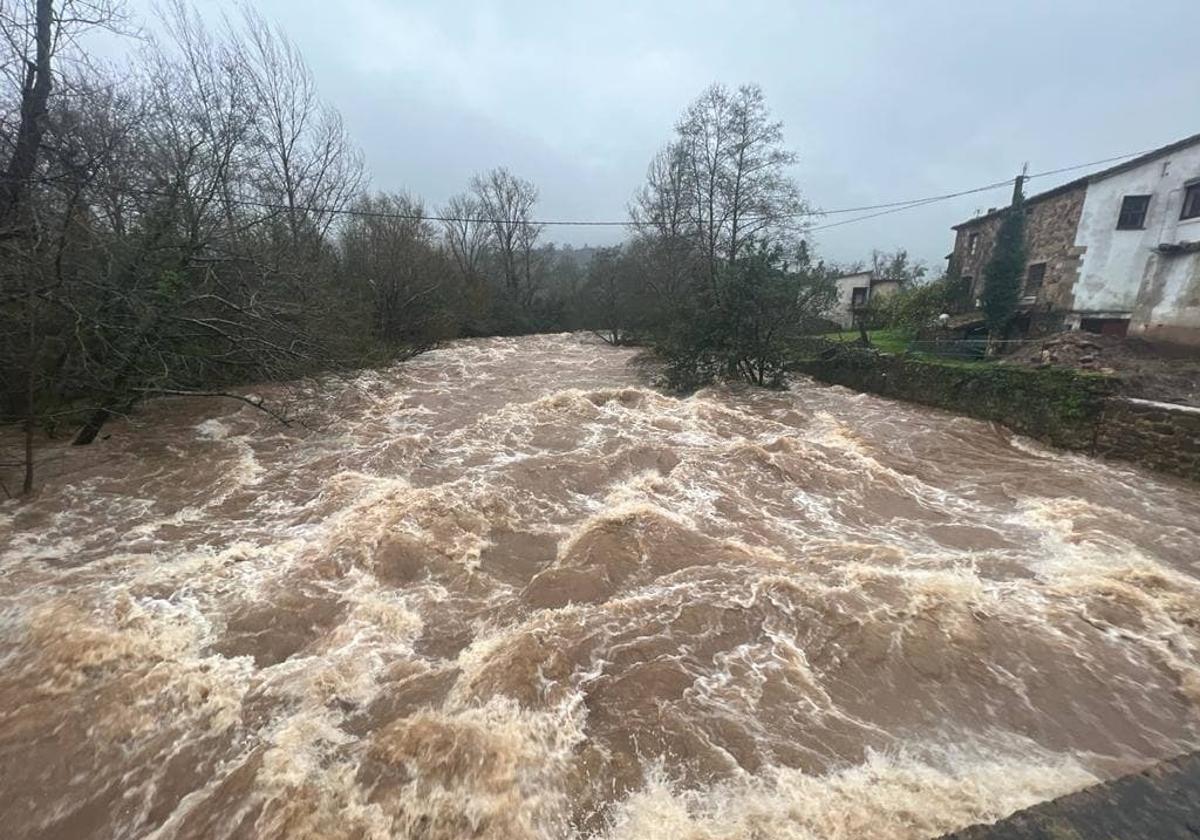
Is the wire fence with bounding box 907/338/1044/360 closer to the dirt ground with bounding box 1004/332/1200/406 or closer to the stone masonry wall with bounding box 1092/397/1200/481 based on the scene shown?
the dirt ground with bounding box 1004/332/1200/406

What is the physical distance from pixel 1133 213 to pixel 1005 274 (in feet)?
12.5

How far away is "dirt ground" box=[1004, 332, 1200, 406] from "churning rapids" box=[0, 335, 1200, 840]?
309 cm

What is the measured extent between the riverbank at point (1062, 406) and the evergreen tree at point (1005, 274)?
969 centimetres

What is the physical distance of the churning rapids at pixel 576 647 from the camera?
10.4ft

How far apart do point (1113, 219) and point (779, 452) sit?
60.9ft

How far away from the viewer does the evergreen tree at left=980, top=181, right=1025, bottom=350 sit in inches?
827

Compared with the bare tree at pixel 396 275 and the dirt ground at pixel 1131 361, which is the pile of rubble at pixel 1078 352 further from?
the bare tree at pixel 396 275

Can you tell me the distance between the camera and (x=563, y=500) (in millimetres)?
7477

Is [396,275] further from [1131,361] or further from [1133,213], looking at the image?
[1133,213]

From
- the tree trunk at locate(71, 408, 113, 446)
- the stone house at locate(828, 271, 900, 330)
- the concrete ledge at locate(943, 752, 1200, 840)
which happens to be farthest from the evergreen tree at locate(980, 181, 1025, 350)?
the tree trunk at locate(71, 408, 113, 446)

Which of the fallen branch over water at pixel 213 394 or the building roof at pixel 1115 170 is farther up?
the building roof at pixel 1115 170

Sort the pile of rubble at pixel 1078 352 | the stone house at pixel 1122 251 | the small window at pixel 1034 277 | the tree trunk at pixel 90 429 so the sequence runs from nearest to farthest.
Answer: the tree trunk at pixel 90 429, the pile of rubble at pixel 1078 352, the stone house at pixel 1122 251, the small window at pixel 1034 277

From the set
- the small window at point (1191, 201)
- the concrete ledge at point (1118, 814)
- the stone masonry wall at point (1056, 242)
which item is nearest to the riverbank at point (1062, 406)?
the concrete ledge at point (1118, 814)

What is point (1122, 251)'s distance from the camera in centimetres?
1812
